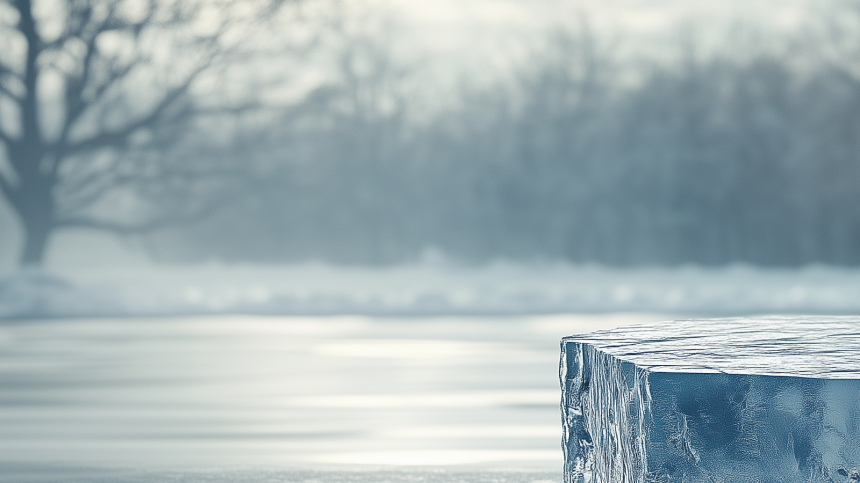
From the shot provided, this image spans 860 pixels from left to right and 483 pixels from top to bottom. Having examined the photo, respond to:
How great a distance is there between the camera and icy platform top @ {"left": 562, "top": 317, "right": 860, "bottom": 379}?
1910 mm

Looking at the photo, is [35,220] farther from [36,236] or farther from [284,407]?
[284,407]

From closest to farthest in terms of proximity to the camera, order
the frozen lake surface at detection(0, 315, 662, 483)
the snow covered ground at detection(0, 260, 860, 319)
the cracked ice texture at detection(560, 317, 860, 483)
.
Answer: the cracked ice texture at detection(560, 317, 860, 483), the frozen lake surface at detection(0, 315, 662, 483), the snow covered ground at detection(0, 260, 860, 319)

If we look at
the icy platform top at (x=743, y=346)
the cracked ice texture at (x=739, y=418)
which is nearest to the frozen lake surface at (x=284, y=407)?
the icy platform top at (x=743, y=346)

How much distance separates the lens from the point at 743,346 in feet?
7.22

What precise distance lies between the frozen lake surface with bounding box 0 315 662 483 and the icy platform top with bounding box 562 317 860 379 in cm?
67

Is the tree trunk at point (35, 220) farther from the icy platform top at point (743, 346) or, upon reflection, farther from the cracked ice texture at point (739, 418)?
the cracked ice texture at point (739, 418)

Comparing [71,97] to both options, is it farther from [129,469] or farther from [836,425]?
[836,425]

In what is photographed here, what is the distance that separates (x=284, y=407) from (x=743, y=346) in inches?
99.1

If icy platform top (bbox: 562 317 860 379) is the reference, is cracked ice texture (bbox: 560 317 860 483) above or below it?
below

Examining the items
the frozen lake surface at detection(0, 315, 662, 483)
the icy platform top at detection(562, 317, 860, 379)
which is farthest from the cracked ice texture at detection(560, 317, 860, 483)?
the frozen lake surface at detection(0, 315, 662, 483)

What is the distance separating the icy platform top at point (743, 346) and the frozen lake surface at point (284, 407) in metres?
0.67

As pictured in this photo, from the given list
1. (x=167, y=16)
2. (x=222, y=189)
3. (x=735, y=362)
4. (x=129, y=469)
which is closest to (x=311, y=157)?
(x=222, y=189)

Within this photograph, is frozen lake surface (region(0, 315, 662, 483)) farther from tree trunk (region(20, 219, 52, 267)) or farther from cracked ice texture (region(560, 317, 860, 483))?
tree trunk (region(20, 219, 52, 267))

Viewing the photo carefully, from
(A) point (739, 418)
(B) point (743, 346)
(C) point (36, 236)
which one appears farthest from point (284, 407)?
(C) point (36, 236)
